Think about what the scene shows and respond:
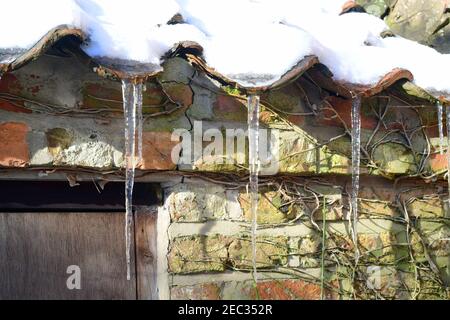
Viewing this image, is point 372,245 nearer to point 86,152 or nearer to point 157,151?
point 157,151

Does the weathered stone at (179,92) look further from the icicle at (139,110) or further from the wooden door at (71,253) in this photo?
the wooden door at (71,253)

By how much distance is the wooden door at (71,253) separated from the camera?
2488 millimetres

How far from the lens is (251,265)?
2.67 metres

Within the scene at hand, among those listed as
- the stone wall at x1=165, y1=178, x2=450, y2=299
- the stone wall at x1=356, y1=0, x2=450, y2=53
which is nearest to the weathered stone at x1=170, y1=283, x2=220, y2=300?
the stone wall at x1=165, y1=178, x2=450, y2=299

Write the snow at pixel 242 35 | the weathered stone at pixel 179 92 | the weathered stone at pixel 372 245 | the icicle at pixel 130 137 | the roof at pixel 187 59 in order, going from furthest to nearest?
1. the weathered stone at pixel 372 245
2. the weathered stone at pixel 179 92
3. the icicle at pixel 130 137
4. the snow at pixel 242 35
5. the roof at pixel 187 59

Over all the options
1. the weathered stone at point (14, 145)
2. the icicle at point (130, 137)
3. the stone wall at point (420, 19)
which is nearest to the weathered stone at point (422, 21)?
the stone wall at point (420, 19)

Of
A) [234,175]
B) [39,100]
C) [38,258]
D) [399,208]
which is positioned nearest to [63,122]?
[39,100]

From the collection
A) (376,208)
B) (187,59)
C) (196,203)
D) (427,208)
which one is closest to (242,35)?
(187,59)

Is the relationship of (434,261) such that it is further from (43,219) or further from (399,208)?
(43,219)

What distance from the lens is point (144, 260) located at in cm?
263

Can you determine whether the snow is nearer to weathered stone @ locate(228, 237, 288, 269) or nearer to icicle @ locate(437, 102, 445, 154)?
icicle @ locate(437, 102, 445, 154)

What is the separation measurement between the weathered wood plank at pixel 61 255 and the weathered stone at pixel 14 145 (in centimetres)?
27

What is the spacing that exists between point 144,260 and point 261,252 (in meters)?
0.53

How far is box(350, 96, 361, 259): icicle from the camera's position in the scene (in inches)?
103
